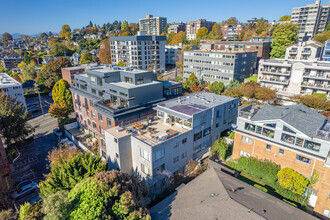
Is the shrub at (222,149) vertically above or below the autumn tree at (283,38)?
below

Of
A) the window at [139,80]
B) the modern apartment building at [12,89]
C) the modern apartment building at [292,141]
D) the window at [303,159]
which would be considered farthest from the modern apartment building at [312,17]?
the modern apartment building at [12,89]

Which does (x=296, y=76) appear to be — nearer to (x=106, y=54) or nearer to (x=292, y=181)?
(x=292, y=181)

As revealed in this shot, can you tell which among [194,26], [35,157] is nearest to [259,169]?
[35,157]

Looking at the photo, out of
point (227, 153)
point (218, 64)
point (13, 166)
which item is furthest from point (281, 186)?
point (218, 64)

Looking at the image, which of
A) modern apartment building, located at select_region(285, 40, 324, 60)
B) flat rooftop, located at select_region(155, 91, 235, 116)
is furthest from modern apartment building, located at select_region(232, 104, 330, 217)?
modern apartment building, located at select_region(285, 40, 324, 60)

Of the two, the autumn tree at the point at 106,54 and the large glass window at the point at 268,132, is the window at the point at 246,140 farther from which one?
the autumn tree at the point at 106,54
